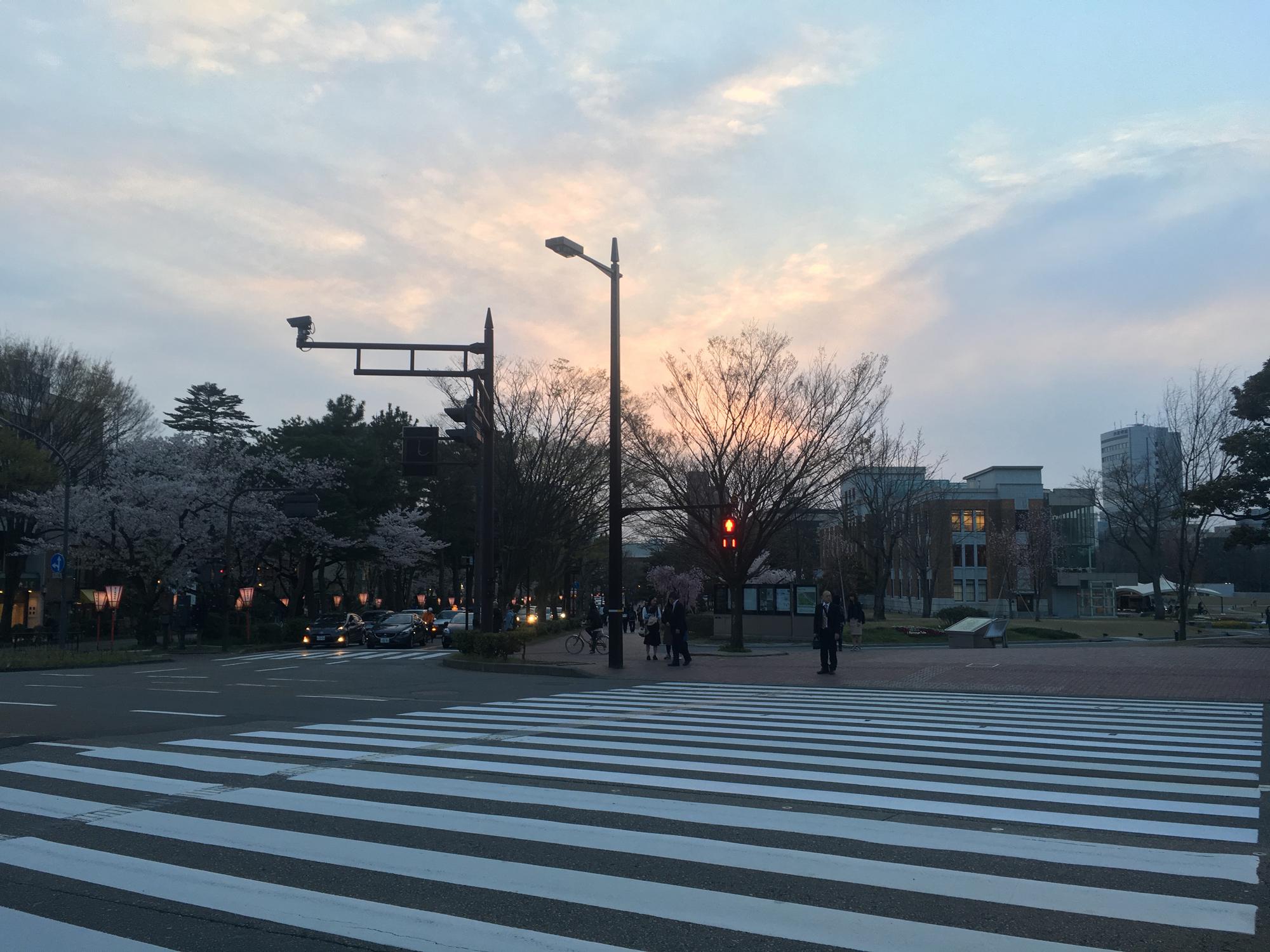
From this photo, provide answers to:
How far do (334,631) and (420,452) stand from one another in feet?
81.5

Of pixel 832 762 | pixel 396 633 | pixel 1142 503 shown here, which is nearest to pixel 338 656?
pixel 396 633

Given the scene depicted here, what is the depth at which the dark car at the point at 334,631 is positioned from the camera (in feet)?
140

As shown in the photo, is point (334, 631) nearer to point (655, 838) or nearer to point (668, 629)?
point (668, 629)

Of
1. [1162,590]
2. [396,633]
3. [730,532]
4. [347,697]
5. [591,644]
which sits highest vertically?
[730,532]

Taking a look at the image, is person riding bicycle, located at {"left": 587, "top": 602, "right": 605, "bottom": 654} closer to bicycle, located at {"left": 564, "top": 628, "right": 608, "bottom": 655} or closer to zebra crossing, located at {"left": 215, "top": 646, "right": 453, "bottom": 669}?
bicycle, located at {"left": 564, "top": 628, "right": 608, "bottom": 655}

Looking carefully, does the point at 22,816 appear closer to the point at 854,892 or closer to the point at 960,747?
the point at 854,892

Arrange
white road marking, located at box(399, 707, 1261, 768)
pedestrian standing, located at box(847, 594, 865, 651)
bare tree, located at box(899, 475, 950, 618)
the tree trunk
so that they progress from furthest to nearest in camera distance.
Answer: bare tree, located at box(899, 475, 950, 618)
pedestrian standing, located at box(847, 594, 865, 651)
the tree trunk
white road marking, located at box(399, 707, 1261, 768)

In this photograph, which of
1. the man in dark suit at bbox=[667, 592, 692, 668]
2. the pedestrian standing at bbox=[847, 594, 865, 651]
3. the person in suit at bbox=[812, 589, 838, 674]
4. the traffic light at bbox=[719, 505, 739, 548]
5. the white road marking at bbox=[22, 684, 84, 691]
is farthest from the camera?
the pedestrian standing at bbox=[847, 594, 865, 651]

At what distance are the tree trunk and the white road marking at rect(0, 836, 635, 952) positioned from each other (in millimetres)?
25053

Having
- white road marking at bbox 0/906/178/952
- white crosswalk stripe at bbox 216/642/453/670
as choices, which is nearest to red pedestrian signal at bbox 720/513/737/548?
white crosswalk stripe at bbox 216/642/453/670

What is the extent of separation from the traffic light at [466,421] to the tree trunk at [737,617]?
1212 centimetres

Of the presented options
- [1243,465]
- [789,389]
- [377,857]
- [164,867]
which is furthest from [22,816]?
[1243,465]

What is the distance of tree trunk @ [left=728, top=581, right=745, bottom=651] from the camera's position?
1200 inches

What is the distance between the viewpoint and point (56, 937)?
4.74 m
